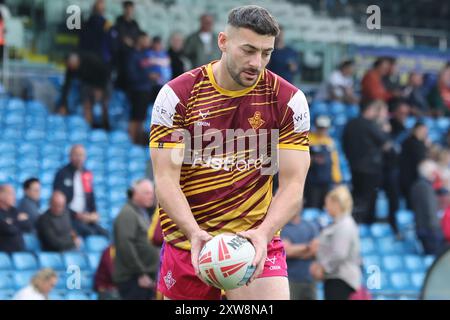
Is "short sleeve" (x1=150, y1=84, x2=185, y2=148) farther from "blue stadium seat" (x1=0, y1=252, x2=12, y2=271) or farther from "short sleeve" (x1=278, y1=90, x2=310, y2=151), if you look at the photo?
"blue stadium seat" (x1=0, y1=252, x2=12, y2=271)

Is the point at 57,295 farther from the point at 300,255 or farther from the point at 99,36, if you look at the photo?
the point at 99,36

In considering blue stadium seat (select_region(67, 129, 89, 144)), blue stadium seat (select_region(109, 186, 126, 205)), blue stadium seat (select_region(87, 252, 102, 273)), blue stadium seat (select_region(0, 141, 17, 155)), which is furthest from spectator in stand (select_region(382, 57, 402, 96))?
blue stadium seat (select_region(87, 252, 102, 273))

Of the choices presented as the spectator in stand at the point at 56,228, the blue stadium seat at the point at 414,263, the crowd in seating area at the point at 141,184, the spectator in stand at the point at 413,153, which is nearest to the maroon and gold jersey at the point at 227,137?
the crowd in seating area at the point at 141,184

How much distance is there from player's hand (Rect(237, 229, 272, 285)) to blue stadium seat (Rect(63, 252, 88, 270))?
6.55 meters

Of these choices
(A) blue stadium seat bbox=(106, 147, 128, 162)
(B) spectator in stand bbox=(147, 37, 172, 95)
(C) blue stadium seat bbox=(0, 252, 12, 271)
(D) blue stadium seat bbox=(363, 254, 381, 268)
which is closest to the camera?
(C) blue stadium seat bbox=(0, 252, 12, 271)

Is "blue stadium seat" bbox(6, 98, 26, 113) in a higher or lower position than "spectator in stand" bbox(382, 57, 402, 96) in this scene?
lower

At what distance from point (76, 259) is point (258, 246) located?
6.83 meters

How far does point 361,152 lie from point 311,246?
3.78 metres

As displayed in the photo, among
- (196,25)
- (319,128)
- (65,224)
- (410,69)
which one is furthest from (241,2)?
(65,224)

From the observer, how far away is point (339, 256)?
11.4 m

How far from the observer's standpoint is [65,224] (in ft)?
42.0

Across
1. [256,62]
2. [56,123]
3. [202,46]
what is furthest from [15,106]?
[256,62]

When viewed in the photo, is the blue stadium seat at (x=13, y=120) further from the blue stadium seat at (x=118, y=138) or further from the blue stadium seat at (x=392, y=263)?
the blue stadium seat at (x=392, y=263)

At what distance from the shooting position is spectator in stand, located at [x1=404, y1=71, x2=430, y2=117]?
781 inches
